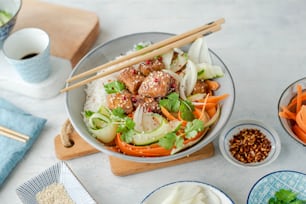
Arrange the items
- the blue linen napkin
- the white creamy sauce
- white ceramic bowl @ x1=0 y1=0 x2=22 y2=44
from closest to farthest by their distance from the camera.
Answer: the white creamy sauce
the blue linen napkin
white ceramic bowl @ x1=0 y1=0 x2=22 y2=44

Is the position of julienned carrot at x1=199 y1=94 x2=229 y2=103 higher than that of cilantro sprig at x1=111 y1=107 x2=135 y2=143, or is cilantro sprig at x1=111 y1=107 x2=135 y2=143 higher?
julienned carrot at x1=199 y1=94 x2=229 y2=103

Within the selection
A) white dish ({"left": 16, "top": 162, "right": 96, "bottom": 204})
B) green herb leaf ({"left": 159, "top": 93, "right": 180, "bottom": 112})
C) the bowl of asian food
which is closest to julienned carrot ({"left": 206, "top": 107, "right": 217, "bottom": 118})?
the bowl of asian food

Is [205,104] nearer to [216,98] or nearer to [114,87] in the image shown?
[216,98]

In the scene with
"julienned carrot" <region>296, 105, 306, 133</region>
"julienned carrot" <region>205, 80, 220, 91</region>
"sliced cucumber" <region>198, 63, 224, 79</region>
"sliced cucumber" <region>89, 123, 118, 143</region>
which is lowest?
"sliced cucumber" <region>89, 123, 118, 143</region>

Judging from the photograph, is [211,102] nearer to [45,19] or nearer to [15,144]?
[15,144]

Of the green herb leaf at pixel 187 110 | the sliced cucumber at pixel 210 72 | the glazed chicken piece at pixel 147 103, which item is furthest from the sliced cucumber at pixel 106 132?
the sliced cucumber at pixel 210 72

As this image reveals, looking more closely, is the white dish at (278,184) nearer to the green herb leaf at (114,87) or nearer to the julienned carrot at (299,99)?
the julienned carrot at (299,99)

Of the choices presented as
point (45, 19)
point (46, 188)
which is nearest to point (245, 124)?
point (46, 188)

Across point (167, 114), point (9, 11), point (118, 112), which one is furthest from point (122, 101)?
point (9, 11)

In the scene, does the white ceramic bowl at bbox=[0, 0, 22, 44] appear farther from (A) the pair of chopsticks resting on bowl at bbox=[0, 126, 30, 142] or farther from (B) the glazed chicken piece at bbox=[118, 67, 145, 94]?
(B) the glazed chicken piece at bbox=[118, 67, 145, 94]
